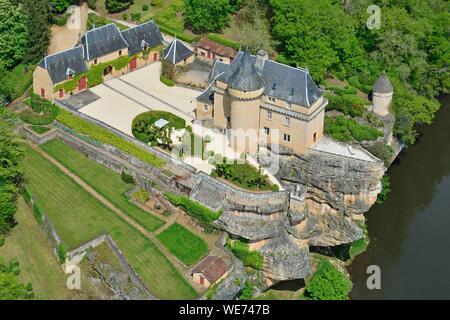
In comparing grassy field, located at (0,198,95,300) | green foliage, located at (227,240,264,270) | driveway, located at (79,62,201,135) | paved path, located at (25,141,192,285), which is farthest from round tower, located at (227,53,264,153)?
grassy field, located at (0,198,95,300)

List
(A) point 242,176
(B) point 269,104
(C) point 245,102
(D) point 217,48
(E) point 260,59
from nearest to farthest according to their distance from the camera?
(A) point 242,176
(C) point 245,102
(B) point 269,104
(E) point 260,59
(D) point 217,48

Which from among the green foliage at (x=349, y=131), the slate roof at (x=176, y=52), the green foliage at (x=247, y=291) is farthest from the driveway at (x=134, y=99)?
the green foliage at (x=247, y=291)

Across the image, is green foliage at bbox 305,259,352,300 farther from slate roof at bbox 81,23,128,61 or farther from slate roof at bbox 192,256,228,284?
slate roof at bbox 81,23,128,61

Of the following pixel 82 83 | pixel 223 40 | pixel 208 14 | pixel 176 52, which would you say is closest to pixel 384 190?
pixel 223 40

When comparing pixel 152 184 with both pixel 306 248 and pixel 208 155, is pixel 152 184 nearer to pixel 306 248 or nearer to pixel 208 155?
pixel 208 155

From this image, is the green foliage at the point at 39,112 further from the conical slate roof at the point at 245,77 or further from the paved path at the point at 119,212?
the conical slate roof at the point at 245,77

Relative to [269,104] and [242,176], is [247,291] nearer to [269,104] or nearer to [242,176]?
[242,176]
